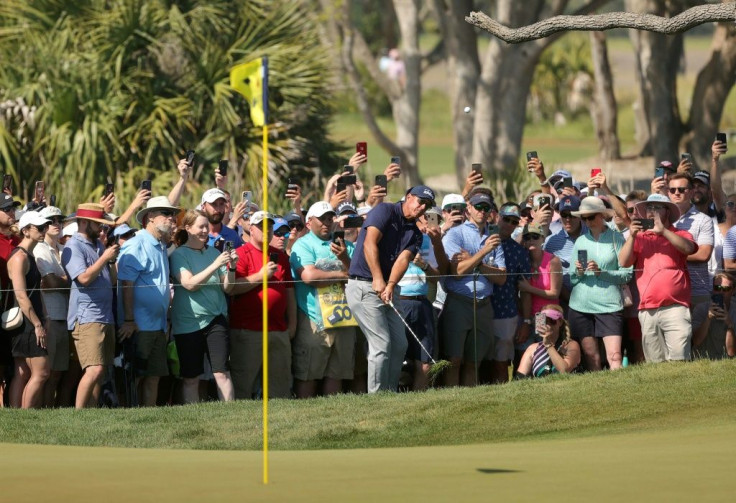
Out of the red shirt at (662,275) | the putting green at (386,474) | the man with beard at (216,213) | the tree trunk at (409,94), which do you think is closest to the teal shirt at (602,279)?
the red shirt at (662,275)

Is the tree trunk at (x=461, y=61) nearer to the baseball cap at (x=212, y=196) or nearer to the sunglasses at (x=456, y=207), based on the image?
the sunglasses at (x=456, y=207)

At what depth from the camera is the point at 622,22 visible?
41.9ft

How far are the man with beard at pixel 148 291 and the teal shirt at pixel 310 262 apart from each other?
3.72ft

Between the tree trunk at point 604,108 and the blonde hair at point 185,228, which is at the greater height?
the tree trunk at point 604,108

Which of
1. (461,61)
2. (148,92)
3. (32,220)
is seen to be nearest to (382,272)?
(32,220)

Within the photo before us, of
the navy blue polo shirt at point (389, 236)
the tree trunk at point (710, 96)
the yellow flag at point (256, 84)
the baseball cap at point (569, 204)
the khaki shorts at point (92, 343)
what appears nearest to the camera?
the yellow flag at point (256, 84)

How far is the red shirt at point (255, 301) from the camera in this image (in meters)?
13.5

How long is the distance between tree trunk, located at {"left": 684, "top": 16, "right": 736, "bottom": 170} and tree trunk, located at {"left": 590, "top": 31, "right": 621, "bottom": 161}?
255 inches

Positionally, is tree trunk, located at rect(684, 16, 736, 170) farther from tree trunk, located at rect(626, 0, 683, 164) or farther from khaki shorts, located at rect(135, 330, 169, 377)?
khaki shorts, located at rect(135, 330, 169, 377)

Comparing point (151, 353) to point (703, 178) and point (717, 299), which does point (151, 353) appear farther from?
point (703, 178)

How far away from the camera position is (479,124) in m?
26.7

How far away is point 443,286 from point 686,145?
1428 cm

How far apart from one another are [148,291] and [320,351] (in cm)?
160

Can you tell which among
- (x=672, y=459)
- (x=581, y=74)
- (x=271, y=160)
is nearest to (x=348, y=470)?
(x=672, y=459)
